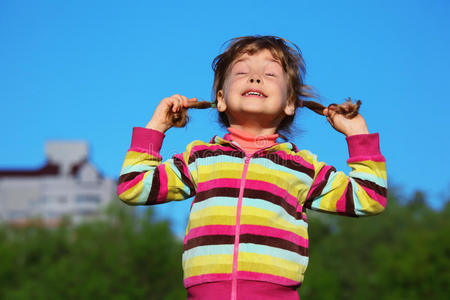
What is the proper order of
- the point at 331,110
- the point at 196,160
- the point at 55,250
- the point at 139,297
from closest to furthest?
1. the point at 196,160
2. the point at 331,110
3. the point at 139,297
4. the point at 55,250

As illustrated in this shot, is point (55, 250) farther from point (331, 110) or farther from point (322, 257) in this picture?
point (331, 110)

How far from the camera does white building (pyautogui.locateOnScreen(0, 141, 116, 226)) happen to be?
3681 inches

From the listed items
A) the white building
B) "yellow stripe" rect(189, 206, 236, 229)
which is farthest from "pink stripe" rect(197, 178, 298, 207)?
the white building

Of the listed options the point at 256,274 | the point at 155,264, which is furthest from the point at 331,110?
the point at 155,264

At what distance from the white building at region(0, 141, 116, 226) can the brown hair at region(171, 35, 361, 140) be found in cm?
8821

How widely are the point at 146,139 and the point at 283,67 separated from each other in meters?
0.94

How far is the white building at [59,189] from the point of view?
307 ft

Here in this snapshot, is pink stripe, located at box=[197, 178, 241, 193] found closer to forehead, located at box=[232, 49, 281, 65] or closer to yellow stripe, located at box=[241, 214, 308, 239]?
yellow stripe, located at box=[241, 214, 308, 239]

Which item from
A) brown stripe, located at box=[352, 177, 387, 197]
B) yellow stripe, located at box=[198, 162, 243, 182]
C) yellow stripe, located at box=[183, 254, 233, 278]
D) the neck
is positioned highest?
the neck

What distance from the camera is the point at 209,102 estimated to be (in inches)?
156

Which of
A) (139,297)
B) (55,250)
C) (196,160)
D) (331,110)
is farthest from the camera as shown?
(55,250)

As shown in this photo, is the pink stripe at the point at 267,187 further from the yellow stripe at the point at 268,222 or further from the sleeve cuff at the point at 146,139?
the sleeve cuff at the point at 146,139

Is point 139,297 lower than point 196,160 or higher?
higher

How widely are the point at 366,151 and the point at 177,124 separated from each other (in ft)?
3.83
